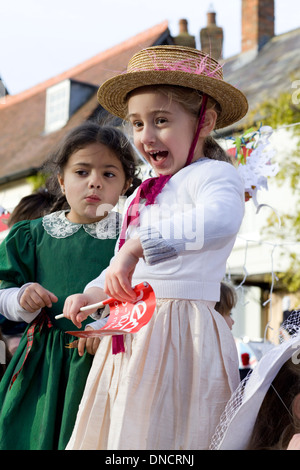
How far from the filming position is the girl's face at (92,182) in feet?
7.54

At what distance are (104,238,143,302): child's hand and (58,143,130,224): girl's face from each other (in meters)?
0.75

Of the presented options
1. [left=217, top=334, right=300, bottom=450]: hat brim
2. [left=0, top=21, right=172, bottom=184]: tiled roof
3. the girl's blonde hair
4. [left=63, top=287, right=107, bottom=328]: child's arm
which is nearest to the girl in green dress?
[left=63, top=287, right=107, bottom=328]: child's arm

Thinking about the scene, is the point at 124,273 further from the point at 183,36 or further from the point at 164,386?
the point at 183,36

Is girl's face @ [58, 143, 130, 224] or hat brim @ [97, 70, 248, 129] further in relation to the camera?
girl's face @ [58, 143, 130, 224]

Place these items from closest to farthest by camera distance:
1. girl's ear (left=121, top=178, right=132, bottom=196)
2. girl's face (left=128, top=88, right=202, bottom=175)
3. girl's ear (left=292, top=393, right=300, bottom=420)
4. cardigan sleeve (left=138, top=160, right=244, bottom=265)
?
cardigan sleeve (left=138, top=160, right=244, bottom=265) < girl's ear (left=292, top=393, right=300, bottom=420) < girl's face (left=128, top=88, right=202, bottom=175) < girl's ear (left=121, top=178, right=132, bottom=196)

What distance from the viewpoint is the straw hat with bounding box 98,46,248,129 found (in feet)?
6.12

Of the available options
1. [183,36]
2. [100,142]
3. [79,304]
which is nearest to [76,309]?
[79,304]

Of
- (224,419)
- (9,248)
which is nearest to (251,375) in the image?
(224,419)

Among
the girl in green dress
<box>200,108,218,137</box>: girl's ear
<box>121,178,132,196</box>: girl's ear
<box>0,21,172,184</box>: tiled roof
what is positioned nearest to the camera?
<box>200,108,218,137</box>: girl's ear

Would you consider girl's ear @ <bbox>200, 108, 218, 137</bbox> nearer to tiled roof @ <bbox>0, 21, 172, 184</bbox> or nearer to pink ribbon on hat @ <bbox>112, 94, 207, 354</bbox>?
pink ribbon on hat @ <bbox>112, 94, 207, 354</bbox>

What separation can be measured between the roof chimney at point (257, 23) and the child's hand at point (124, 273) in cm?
1490

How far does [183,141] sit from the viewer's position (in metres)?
1.88

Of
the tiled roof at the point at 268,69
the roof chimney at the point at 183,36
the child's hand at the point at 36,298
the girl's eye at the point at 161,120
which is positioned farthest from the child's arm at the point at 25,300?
the roof chimney at the point at 183,36

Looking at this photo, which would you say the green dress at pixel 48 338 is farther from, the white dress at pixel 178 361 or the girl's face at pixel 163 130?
the girl's face at pixel 163 130
